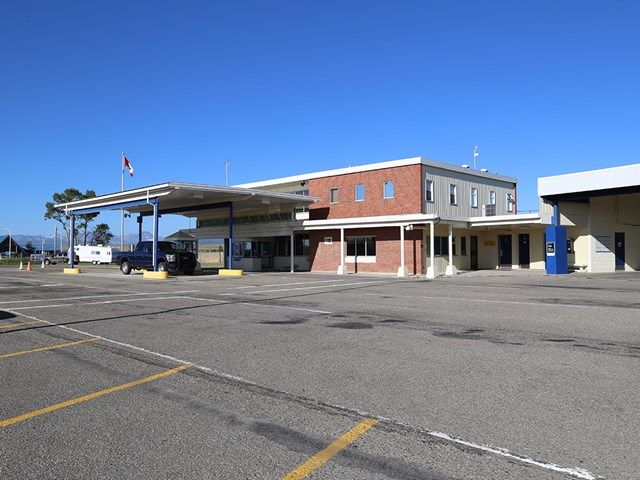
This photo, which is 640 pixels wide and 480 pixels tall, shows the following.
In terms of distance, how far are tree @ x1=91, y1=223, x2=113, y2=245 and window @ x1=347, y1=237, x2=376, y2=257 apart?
64.0 meters

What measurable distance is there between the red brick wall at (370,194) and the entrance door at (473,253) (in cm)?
715

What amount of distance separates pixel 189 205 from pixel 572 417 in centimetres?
3375

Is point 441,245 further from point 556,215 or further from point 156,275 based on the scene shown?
point 156,275

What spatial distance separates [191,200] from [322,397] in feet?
100

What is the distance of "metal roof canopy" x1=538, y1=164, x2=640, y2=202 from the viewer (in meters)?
26.2

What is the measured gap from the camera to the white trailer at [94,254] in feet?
218

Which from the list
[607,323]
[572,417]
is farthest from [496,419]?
[607,323]

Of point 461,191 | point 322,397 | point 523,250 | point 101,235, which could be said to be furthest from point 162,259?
point 101,235

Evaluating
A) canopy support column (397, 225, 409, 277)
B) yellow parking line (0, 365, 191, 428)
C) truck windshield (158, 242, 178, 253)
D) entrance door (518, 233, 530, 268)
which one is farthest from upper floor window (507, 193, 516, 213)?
yellow parking line (0, 365, 191, 428)

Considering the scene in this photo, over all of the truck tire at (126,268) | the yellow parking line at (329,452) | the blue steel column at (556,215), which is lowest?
the yellow parking line at (329,452)

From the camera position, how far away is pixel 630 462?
389 cm

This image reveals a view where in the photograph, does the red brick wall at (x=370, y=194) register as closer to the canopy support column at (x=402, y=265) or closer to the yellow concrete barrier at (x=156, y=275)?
the canopy support column at (x=402, y=265)

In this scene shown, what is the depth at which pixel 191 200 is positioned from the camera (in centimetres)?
3456

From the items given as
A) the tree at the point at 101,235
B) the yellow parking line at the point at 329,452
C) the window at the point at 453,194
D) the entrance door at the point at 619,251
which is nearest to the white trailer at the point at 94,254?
the tree at the point at 101,235
